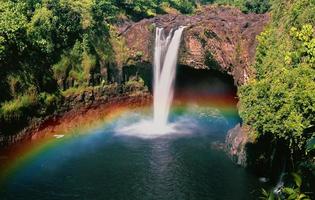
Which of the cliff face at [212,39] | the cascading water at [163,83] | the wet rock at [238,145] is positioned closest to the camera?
the wet rock at [238,145]

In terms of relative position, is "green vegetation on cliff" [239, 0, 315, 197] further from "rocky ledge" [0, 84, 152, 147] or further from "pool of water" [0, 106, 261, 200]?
"rocky ledge" [0, 84, 152, 147]

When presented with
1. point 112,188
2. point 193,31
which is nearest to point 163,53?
point 193,31

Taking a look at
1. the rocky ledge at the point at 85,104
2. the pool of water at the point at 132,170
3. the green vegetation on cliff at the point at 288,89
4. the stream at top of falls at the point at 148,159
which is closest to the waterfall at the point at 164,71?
the stream at top of falls at the point at 148,159

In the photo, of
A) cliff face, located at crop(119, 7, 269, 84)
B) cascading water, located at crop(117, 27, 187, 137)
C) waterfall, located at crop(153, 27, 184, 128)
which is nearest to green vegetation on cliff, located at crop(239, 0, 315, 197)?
cliff face, located at crop(119, 7, 269, 84)

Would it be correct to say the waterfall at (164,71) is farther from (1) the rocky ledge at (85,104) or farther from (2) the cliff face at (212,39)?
(1) the rocky ledge at (85,104)

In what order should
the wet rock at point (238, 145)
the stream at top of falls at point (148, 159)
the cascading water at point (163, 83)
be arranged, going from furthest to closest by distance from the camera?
the cascading water at point (163, 83)
the wet rock at point (238, 145)
the stream at top of falls at point (148, 159)

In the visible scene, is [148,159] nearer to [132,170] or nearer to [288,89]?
[132,170]

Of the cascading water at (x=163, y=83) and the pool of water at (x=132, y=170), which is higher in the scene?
the cascading water at (x=163, y=83)
